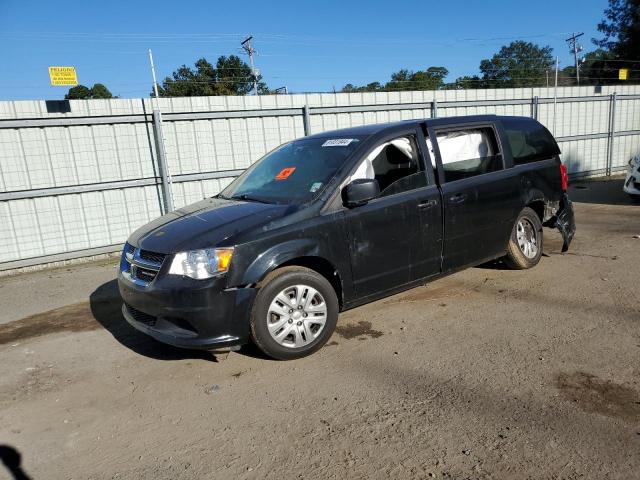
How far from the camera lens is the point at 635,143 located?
15094mm

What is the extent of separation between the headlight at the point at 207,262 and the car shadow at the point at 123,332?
2.80 ft

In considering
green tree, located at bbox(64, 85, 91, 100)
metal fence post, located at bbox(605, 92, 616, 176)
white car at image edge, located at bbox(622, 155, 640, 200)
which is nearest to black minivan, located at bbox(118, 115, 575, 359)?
white car at image edge, located at bbox(622, 155, 640, 200)

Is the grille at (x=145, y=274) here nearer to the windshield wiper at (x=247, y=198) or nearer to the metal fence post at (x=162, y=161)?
the windshield wiper at (x=247, y=198)

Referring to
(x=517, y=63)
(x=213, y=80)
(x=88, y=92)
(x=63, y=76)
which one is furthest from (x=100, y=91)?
(x=63, y=76)

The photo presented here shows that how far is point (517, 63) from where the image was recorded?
68000 mm

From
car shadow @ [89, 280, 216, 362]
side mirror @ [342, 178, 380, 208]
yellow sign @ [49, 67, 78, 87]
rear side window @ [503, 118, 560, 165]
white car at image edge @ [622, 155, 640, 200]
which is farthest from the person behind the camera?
white car at image edge @ [622, 155, 640, 200]

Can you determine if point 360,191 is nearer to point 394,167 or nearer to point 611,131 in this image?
point 394,167

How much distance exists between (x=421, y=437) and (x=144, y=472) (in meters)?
1.56

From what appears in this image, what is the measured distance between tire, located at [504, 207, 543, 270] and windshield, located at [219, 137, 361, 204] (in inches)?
93.2

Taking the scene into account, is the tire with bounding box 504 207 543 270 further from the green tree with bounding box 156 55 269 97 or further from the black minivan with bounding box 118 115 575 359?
the green tree with bounding box 156 55 269 97

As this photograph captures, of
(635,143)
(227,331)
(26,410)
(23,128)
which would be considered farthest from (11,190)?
(635,143)

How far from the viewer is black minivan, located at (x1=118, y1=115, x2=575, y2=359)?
11.9 feet

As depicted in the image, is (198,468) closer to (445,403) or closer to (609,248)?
(445,403)

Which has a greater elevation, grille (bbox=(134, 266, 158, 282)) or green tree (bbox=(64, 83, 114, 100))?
green tree (bbox=(64, 83, 114, 100))
